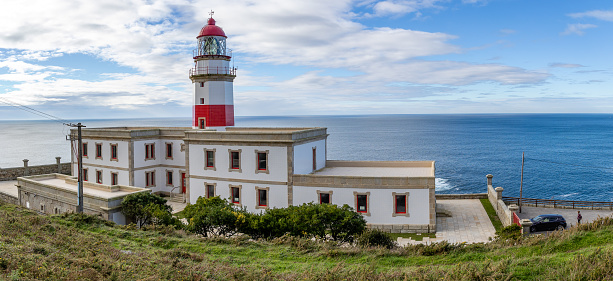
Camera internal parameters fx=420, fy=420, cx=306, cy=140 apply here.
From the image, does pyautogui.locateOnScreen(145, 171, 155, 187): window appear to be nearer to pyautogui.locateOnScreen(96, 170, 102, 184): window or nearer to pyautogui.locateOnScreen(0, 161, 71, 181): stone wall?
pyautogui.locateOnScreen(96, 170, 102, 184): window

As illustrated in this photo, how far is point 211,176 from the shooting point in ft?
103

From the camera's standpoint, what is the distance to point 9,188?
132ft

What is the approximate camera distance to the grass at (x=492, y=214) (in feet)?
89.0

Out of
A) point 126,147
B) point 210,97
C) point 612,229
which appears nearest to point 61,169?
point 126,147

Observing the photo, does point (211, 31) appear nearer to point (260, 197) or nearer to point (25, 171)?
point (260, 197)

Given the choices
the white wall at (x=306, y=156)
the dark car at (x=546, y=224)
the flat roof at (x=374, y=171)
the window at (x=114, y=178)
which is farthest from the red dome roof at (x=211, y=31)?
the dark car at (x=546, y=224)

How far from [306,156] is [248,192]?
16.1ft

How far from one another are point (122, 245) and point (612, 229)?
17.7m

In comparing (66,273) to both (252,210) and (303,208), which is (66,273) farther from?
(252,210)

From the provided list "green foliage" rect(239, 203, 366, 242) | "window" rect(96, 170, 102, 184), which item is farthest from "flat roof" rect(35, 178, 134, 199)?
"green foliage" rect(239, 203, 366, 242)

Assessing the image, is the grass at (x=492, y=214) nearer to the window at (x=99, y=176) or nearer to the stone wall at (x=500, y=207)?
the stone wall at (x=500, y=207)

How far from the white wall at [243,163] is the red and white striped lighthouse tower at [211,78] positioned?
218 inches

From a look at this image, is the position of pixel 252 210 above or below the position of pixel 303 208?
below

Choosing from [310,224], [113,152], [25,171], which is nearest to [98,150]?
[113,152]
